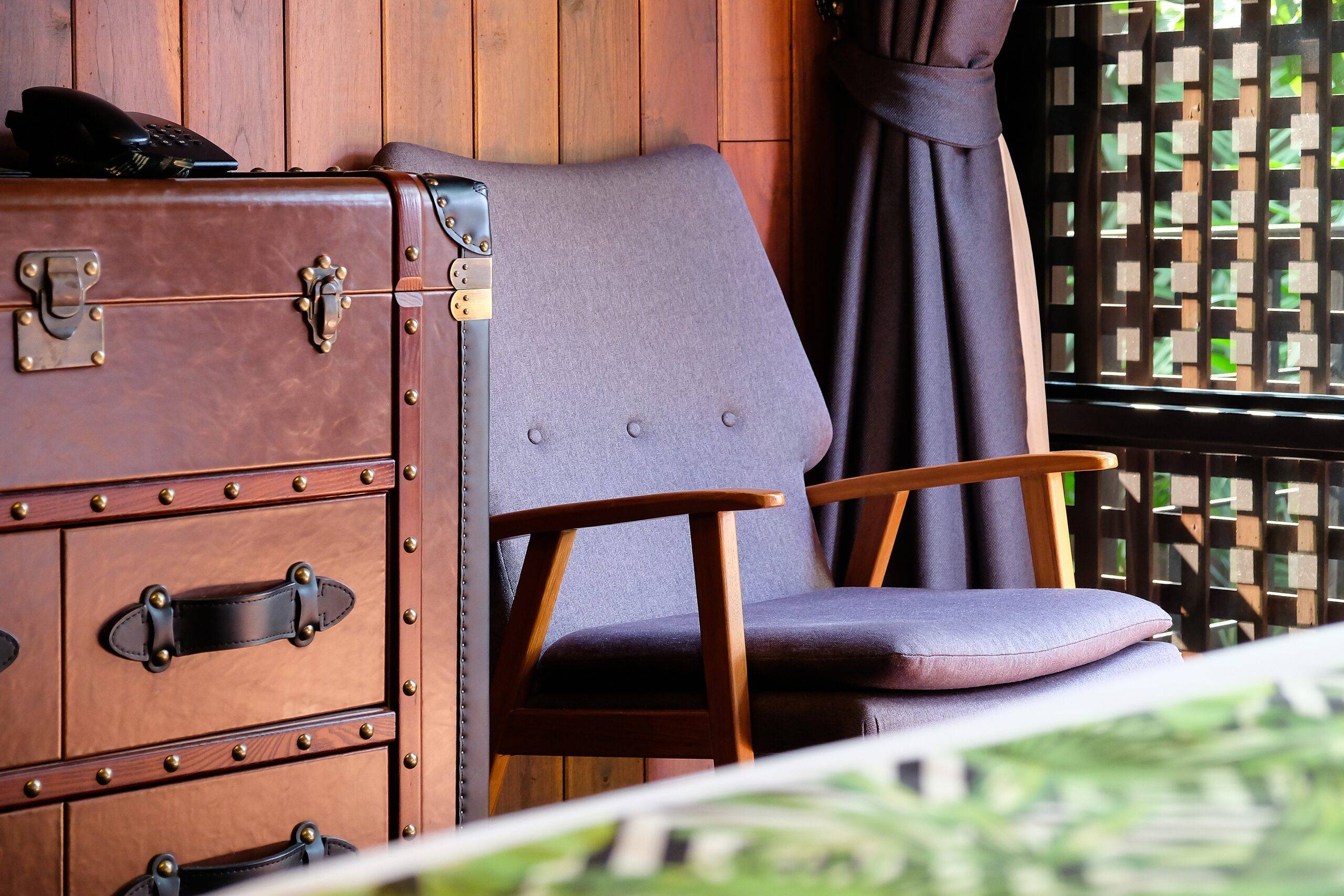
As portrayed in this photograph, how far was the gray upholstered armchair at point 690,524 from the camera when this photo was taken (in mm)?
1523

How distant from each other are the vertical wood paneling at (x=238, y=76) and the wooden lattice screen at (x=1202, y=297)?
1384 mm

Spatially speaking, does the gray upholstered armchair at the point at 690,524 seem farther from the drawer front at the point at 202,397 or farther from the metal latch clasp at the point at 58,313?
the metal latch clasp at the point at 58,313

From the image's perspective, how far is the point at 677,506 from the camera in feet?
5.11

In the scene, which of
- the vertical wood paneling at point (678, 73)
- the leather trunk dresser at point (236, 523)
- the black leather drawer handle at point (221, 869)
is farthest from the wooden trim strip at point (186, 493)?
the vertical wood paneling at point (678, 73)

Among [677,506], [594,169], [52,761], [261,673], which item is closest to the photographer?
[52,761]

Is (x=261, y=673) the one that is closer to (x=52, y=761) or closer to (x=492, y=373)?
(x=52, y=761)

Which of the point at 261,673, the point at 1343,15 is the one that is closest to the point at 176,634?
the point at 261,673

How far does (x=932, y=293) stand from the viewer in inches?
92.8

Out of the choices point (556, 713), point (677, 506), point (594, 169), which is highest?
point (594, 169)

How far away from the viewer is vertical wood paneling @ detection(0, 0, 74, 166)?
1.66 meters

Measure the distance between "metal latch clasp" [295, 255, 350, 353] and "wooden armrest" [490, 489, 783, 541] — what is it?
0.40m

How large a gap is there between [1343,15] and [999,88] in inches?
23.3

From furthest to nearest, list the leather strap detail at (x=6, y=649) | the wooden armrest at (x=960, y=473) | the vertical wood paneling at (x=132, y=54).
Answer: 1. the wooden armrest at (x=960, y=473)
2. the vertical wood paneling at (x=132, y=54)
3. the leather strap detail at (x=6, y=649)

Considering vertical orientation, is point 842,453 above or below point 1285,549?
above
